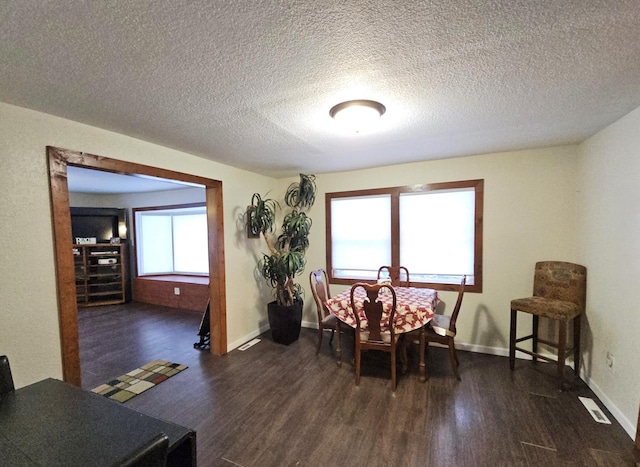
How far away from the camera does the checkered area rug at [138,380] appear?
94.8 inches

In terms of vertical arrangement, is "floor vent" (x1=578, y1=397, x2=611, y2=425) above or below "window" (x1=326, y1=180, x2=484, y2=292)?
below

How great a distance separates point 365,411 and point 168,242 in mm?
5583

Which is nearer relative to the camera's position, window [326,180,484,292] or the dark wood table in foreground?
the dark wood table in foreground

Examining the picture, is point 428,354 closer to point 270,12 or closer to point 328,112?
point 328,112

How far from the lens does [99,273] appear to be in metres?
5.63

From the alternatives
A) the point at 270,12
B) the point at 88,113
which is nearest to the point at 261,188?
the point at 88,113

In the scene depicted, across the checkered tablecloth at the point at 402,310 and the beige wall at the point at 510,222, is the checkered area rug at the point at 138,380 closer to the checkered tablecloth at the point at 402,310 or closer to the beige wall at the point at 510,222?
the checkered tablecloth at the point at 402,310

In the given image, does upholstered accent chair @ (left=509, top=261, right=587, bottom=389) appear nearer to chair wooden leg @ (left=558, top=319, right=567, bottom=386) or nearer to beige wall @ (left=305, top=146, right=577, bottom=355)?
chair wooden leg @ (left=558, top=319, right=567, bottom=386)

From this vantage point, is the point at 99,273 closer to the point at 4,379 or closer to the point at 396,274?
the point at 4,379

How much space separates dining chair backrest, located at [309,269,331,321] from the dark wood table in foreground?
80.9 inches

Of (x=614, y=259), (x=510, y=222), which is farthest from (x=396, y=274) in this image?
(x=614, y=259)

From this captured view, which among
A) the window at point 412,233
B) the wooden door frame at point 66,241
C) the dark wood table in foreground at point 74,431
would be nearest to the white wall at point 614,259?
the window at point 412,233

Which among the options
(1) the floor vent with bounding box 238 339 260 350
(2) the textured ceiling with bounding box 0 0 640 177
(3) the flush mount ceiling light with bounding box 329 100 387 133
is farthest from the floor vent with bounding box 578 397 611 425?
(1) the floor vent with bounding box 238 339 260 350

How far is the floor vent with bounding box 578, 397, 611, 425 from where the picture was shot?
6.54ft
